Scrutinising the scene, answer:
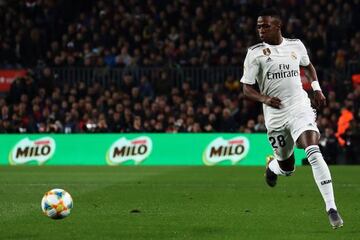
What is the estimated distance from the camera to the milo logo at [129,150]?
24.5 metres

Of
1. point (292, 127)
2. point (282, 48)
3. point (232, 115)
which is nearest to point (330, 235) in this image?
point (292, 127)

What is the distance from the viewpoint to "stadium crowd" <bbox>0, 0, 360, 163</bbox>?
25422 millimetres

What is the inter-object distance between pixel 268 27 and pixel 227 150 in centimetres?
1419

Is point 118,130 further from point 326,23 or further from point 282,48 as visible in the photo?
point 282,48

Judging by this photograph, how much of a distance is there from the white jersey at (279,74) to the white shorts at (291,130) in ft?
0.27

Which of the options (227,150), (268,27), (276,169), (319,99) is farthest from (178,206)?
(227,150)

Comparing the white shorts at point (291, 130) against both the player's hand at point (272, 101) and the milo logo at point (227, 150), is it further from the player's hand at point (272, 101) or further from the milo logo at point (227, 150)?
the milo logo at point (227, 150)

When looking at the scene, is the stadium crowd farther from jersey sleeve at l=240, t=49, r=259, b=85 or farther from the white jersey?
jersey sleeve at l=240, t=49, r=259, b=85

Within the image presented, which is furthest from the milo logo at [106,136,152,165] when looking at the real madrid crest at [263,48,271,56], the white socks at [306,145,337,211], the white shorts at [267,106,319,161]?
the white socks at [306,145,337,211]

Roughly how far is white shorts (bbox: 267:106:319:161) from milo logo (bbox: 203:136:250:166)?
42.2ft

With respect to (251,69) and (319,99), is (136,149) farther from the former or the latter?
(319,99)

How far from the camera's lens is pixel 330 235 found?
888 centimetres

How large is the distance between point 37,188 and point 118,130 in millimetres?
9884

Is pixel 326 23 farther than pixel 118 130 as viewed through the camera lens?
Yes
